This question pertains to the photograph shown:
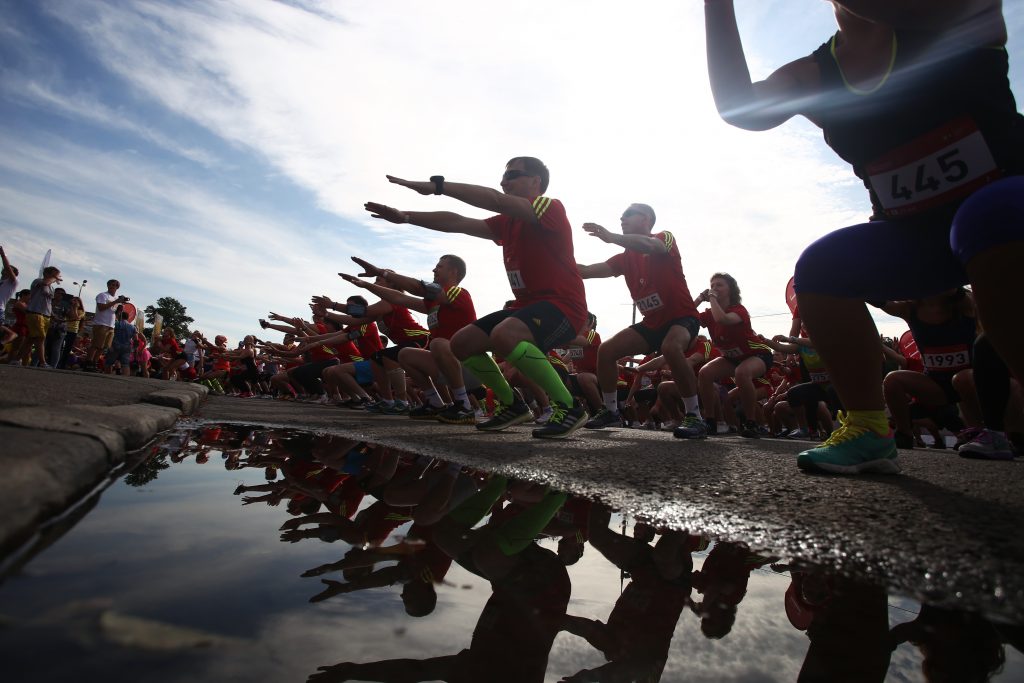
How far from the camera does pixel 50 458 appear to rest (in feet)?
3.77

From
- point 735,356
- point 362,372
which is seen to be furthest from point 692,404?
point 362,372

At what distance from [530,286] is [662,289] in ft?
4.54

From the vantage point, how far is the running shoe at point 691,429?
455cm

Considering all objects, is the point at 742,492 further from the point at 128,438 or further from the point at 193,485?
the point at 128,438

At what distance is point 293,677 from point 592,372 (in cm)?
888

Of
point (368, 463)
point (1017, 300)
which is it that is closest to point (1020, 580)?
point (1017, 300)

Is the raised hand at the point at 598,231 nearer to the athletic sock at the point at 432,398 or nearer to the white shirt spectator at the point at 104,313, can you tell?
the athletic sock at the point at 432,398

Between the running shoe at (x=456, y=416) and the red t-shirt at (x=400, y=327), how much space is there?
2296 millimetres

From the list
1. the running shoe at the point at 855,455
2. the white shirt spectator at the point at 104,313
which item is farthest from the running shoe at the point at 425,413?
the white shirt spectator at the point at 104,313

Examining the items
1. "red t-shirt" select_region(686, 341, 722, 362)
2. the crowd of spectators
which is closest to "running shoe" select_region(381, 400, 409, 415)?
the crowd of spectators

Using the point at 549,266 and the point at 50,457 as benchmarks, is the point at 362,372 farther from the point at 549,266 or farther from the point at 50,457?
the point at 50,457

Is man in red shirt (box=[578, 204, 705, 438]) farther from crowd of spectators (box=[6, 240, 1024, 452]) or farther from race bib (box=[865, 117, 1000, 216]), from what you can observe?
race bib (box=[865, 117, 1000, 216])

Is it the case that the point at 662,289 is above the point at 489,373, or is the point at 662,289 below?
above

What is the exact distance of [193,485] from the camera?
5.07 ft
